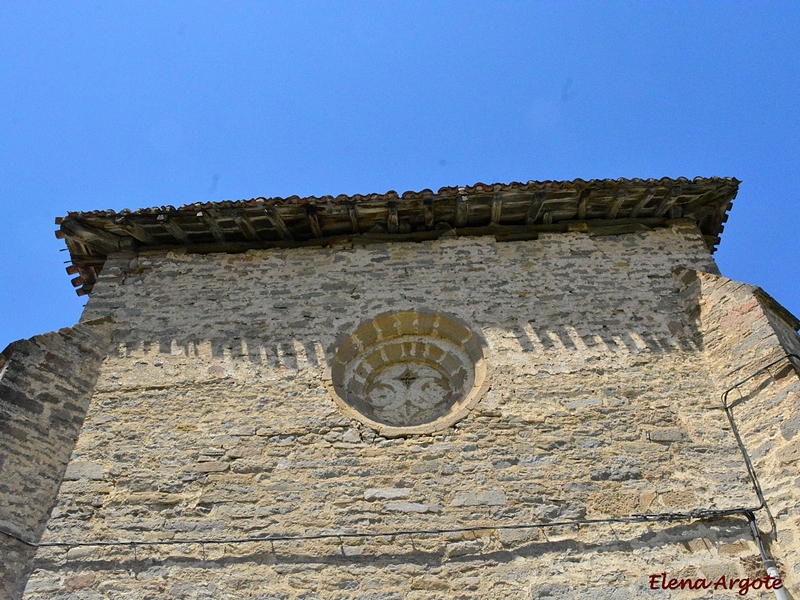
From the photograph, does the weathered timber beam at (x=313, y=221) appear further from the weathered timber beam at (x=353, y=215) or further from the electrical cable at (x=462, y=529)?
the electrical cable at (x=462, y=529)

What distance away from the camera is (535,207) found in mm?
7953

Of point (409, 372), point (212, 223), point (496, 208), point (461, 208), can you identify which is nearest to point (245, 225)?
point (212, 223)

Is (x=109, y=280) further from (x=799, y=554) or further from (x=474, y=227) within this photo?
(x=799, y=554)

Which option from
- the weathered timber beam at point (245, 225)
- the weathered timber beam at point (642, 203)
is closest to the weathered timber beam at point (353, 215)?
the weathered timber beam at point (245, 225)

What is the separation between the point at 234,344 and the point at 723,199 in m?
5.88

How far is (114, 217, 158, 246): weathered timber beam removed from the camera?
794cm

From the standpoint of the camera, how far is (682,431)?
5980mm

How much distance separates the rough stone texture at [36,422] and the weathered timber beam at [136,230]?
4.49 feet

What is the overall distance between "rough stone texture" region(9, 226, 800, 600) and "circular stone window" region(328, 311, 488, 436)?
0.51ft

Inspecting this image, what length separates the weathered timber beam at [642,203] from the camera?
7890mm

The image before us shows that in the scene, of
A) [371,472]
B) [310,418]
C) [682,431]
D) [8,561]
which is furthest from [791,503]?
[8,561]

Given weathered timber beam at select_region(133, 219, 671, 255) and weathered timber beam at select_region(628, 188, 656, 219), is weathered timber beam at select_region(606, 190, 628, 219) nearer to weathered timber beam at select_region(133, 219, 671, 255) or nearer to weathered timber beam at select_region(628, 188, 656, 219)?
weathered timber beam at select_region(133, 219, 671, 255)

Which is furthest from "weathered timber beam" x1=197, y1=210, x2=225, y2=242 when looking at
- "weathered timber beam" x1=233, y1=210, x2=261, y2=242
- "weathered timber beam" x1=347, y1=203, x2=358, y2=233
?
"weathered timber beam" x1=347, y1=203, x2=358, y2=233

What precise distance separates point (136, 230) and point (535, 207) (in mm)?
4695
